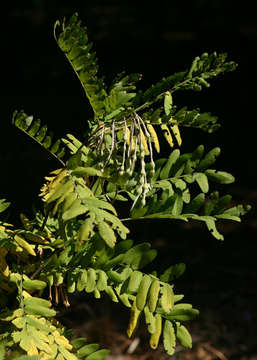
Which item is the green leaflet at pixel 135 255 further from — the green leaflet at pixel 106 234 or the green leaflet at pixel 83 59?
the green leaflet at pixel 83 59

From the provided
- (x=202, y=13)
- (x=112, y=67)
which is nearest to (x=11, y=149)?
(x=112, y=67)

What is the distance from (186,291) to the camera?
3029mm

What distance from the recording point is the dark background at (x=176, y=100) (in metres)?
3.06

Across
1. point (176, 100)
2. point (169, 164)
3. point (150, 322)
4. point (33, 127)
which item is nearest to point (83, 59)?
point (33, 127)

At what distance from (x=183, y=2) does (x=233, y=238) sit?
118 inches

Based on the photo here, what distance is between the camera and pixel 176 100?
4.43 meters

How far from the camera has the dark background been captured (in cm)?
306

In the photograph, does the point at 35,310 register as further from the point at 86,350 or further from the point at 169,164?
the point at 169,164

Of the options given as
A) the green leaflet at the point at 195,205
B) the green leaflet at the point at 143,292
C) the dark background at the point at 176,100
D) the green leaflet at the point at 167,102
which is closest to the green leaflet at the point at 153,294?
the green leaflet at the point at 143,292

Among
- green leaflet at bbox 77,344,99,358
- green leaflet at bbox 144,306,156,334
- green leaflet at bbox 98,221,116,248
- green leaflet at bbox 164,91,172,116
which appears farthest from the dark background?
green leaflet at bbox 98,221,116,248

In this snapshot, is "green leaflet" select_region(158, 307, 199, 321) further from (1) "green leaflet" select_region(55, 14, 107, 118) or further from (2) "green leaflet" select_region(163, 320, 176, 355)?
(1) "green leaflet" select_region(55, 14, 107, 118)

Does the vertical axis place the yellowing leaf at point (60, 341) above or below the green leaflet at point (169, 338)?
above

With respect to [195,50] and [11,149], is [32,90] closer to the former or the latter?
[11,149]

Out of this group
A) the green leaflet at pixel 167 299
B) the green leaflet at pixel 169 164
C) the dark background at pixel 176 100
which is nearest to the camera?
the green leaflet at pixel 167 299
